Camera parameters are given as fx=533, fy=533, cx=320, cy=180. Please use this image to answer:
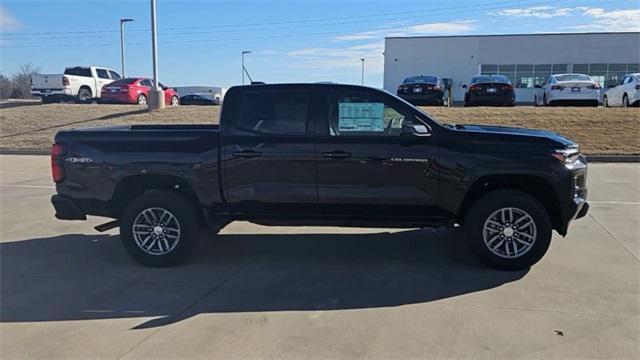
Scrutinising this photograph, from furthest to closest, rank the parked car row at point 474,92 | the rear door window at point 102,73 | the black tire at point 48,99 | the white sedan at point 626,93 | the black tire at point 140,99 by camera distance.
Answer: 1. the rear door window at point 102,73
2. the black tire at point 48,99
3. the black tire at point 140,99
4. the parked car row at point 474,92
5. the white sedan at point 626,93

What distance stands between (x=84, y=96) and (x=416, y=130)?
79.9 feet

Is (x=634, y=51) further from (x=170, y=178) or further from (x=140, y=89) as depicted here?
(x=170, y=178)

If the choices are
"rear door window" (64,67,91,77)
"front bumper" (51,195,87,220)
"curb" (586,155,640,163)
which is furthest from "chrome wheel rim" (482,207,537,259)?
"rear door window" (64,67,91,77)

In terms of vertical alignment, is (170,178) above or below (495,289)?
above

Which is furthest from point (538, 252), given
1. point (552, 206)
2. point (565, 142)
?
point (565, 142)

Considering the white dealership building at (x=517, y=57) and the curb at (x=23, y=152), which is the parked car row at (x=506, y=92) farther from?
the white dealership building at (x=517, y=57)

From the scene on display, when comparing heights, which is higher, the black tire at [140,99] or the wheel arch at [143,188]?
the black tire at [140,99]

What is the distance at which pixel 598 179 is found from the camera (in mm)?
11094

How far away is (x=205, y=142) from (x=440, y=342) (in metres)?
3.10

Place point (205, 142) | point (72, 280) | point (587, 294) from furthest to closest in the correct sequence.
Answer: point (205, 142), point (72, 280), point (587, 294)

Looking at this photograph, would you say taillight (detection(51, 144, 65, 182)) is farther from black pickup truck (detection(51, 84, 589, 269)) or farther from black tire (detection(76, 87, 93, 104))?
black tire (detection(76, 87, 93, 104))

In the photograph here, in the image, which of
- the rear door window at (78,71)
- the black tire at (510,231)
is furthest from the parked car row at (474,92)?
the rear door window at (78,71)

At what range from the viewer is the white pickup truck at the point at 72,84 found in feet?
81.3

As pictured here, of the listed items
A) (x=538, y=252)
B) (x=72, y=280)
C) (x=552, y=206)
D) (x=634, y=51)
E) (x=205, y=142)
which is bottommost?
(x=72, y=280)
